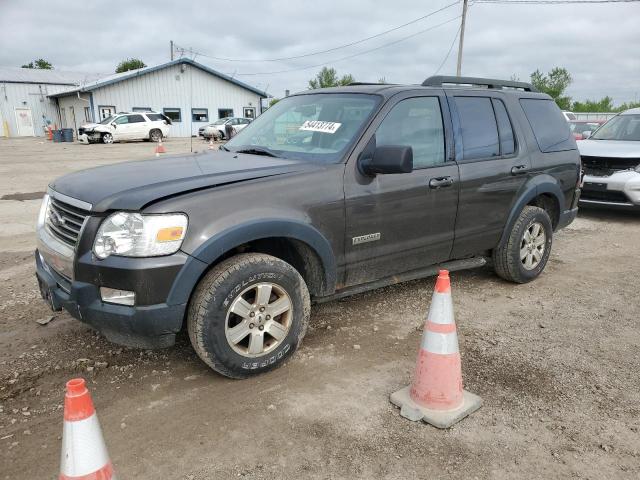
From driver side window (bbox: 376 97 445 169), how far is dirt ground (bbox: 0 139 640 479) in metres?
1.34

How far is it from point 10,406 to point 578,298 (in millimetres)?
4601

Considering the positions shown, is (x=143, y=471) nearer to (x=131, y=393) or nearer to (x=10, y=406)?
(x=131, y=393)

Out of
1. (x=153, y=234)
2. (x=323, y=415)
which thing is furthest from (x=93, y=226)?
(x=323, y=415)

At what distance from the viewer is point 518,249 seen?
15.6 feet

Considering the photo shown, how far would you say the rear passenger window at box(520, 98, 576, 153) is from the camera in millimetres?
4895

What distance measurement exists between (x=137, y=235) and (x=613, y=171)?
7.90 meters

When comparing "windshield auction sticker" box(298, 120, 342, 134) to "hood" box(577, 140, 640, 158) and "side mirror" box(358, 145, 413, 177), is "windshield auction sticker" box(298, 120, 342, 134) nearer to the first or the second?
"side mirror" box(358, 145, 413, 177)

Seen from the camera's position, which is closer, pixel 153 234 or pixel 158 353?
pixel 153 234


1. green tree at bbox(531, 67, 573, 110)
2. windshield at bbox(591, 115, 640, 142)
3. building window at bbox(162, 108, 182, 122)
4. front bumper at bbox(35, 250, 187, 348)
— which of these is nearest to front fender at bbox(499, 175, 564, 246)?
front bumper at bbox(35, 250, 187, 348)

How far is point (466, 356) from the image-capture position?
353 centimetres

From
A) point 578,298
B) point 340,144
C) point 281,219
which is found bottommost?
point 578,298

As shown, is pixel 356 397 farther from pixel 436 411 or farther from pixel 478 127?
pixel 478 127

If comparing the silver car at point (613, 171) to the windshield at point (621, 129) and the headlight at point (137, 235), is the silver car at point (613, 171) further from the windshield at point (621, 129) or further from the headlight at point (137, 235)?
the headlight at point (137, 235)

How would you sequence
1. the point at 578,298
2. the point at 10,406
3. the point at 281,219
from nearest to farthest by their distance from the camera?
1. the point at 10,406
2. the point at 281,219
3. the point at 578,298
